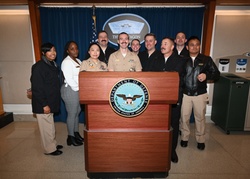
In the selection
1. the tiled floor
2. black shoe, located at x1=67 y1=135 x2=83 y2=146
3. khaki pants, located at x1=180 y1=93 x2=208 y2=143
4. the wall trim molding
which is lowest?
the tiled floor

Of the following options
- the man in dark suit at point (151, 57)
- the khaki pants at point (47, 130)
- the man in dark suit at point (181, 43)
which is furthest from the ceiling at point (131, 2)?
the khaki pants at point (47, 130)

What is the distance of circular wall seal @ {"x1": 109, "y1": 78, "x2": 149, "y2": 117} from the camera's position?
213 cm

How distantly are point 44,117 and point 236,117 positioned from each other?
11.5 feet

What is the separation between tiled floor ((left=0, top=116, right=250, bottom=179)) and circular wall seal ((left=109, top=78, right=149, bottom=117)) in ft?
3.60

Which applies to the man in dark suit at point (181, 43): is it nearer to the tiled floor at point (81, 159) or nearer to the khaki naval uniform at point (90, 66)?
the khaki naval uniform at point (90, 66)

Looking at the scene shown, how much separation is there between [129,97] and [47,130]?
62.0 inches

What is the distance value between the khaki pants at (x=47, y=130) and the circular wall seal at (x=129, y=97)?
132cm

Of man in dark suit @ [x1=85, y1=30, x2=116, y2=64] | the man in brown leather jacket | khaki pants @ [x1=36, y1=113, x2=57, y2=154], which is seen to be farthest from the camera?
man in dark suit @ [x1=85, y1=30, x2=116, y2=64]

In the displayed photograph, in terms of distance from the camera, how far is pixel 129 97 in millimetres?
2148

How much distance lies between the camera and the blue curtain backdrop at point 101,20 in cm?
412

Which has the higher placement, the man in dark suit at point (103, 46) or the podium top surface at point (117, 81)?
the man in dark suit at point (103, 46)

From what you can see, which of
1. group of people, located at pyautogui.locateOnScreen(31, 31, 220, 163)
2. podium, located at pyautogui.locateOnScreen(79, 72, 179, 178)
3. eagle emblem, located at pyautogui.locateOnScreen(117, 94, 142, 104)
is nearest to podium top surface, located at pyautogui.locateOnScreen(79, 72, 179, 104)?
podium, located at pyautogui.locateOnScreen(79, 72, 179, 178)

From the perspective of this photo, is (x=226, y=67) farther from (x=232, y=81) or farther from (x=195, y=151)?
(x=195, y=151)

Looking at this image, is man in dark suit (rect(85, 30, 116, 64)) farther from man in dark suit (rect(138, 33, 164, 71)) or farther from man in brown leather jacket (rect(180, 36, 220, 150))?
man in brown leather jacket (rect(180, 36, 220, 150))
